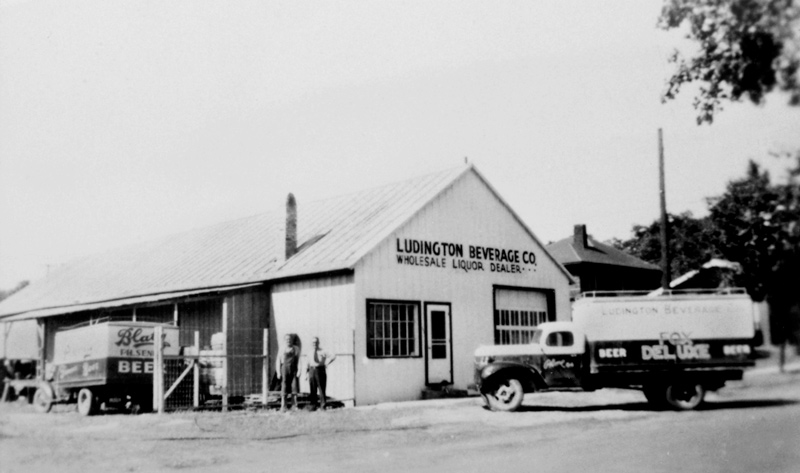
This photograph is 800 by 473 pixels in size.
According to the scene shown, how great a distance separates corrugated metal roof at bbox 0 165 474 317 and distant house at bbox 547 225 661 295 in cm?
497

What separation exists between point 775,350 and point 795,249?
1.91 m

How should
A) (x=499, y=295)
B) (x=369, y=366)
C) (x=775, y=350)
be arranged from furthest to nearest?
(x=499, y=295) → (x=369, y=366) → (x=775, y=350)

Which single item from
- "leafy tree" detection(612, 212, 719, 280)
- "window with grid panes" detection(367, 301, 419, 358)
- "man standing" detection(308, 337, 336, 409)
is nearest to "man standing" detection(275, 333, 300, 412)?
"man standing" detection(308, 337, 336, 409)

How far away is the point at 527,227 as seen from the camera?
2353cm

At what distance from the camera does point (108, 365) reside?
53.8 feet

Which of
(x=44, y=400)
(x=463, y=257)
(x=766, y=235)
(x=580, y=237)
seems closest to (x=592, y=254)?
(x=580, y=237)

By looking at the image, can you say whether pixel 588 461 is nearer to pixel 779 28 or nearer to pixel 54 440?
pixel 779 28

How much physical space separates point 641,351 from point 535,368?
6.90 ft

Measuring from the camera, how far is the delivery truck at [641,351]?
48.8 feet

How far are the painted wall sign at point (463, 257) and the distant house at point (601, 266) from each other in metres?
2.13

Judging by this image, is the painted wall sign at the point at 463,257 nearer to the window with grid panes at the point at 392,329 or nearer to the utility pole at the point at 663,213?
the window with grid panes at the point at 392,329

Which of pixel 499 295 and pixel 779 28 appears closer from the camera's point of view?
pixel 779 28

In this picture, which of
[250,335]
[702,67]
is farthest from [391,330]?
[702,67]

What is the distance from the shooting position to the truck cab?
15.8m
